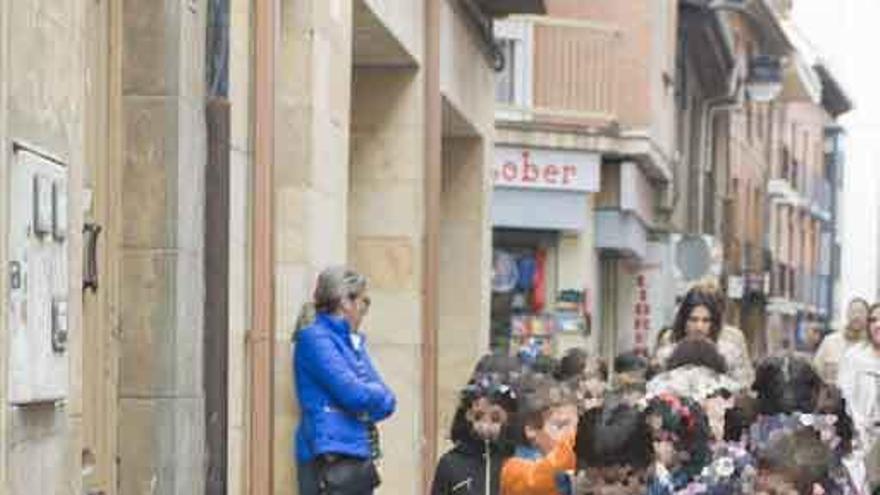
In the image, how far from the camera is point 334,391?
12508 millimetres

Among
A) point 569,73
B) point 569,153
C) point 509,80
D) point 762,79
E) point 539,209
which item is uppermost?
point 762,79

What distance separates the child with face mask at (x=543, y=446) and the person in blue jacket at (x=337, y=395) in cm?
126

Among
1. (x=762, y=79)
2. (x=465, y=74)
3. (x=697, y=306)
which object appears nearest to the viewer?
(x=697, y=306)

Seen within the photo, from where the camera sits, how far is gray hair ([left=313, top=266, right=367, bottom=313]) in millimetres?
12414

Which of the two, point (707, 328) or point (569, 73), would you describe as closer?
point (707, 328)

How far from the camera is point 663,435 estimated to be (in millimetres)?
10016

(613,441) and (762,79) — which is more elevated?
(762,79)

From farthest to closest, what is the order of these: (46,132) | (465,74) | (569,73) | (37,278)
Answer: (569,73)
(465,74)
(46,132)
(37,278)

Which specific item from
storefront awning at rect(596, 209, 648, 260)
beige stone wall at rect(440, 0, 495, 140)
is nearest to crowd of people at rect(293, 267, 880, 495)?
beige stone wall at rect(440, 0, 495, 140)

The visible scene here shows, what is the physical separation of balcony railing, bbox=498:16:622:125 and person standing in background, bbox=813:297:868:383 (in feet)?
32.4

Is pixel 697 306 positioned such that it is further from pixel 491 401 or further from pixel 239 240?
pixel 239 240

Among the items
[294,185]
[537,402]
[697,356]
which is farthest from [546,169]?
[537,402]

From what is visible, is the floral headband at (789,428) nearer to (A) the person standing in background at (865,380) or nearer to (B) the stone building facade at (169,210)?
(B) the stone building facade at (169,210)

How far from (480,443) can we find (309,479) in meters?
1.30
